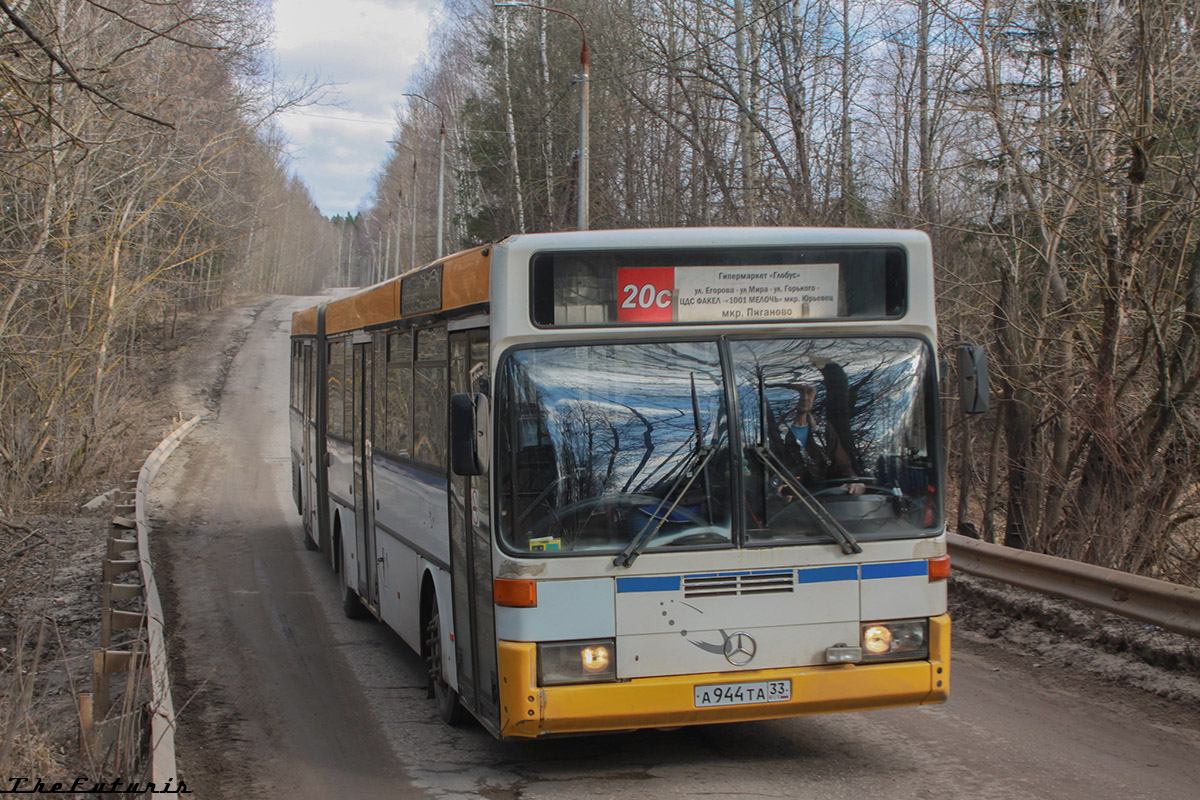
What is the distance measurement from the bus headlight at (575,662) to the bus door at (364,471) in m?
4.26

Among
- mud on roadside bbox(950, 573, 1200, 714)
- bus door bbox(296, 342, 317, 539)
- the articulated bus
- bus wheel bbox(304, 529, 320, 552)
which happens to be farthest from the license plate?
bus wheel bbox(304, 529, 320, 552)

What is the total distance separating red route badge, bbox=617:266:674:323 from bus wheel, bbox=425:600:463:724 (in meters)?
2.57

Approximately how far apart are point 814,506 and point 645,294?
1.34m

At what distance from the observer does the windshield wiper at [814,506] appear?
5.42 m

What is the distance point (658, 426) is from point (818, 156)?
17.0 metres

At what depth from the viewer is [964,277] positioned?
15.8 meters

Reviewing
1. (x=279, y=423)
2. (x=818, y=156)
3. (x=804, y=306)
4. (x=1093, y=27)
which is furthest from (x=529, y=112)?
(x=804, y=306)

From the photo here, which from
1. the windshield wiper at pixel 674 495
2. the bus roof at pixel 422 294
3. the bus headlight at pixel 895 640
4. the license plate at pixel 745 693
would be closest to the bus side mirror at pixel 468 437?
the bus roof at pixel 422 294

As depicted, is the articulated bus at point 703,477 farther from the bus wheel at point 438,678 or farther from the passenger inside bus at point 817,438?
the bus wheel at point 438,678

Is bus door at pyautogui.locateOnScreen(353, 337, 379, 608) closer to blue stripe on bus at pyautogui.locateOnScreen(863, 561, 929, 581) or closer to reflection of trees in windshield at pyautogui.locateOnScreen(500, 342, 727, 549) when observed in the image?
reflection of trees in windshield at pyautogui.locateOnScreen(500, 342, 727, 549)

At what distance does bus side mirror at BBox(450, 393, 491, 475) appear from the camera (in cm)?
529

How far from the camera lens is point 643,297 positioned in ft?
18.2

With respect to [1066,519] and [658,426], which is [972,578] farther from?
[658,426]

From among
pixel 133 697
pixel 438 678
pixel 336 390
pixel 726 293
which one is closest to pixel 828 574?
pixel 726 293
